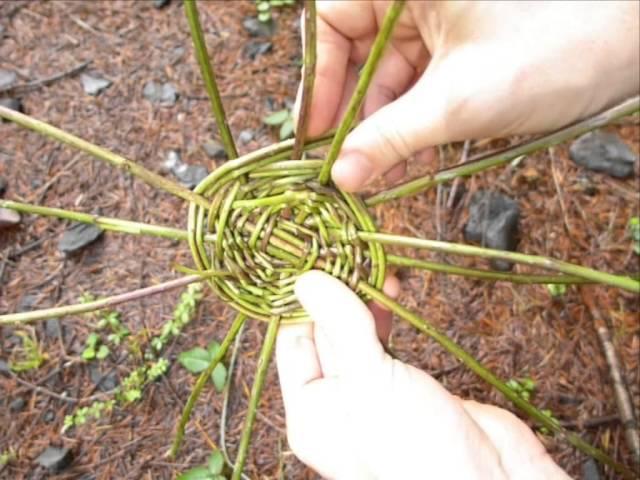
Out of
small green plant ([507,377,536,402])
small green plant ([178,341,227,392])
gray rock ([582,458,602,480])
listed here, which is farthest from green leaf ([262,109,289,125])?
gray rock ([582,458,602,480])

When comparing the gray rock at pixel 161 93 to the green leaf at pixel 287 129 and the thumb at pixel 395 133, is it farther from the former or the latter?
the thumb at pixel 395 133

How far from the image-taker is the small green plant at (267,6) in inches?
63.1

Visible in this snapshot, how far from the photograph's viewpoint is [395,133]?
833 mm

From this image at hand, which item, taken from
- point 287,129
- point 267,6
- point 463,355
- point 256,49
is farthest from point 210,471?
point 267,6

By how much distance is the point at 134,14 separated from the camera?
161cm

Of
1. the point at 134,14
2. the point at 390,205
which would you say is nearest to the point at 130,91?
the point at 134,14

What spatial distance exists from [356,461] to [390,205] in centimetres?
76

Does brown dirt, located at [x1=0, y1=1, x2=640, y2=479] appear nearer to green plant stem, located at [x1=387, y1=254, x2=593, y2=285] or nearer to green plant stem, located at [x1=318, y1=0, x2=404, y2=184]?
green plant stem, located at [x1=387, y1=254, x2=593, y2=285]

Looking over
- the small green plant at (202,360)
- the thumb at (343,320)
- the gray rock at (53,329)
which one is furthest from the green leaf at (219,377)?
the thumb at (343,320)

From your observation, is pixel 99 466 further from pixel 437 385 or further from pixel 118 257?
pixel 437 385

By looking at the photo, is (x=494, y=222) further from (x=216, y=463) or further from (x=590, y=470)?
(x=216, y=463)

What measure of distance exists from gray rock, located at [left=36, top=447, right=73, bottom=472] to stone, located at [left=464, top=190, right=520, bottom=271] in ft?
3.00

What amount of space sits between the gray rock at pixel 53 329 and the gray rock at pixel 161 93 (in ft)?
1.86

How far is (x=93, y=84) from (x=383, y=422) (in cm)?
117
